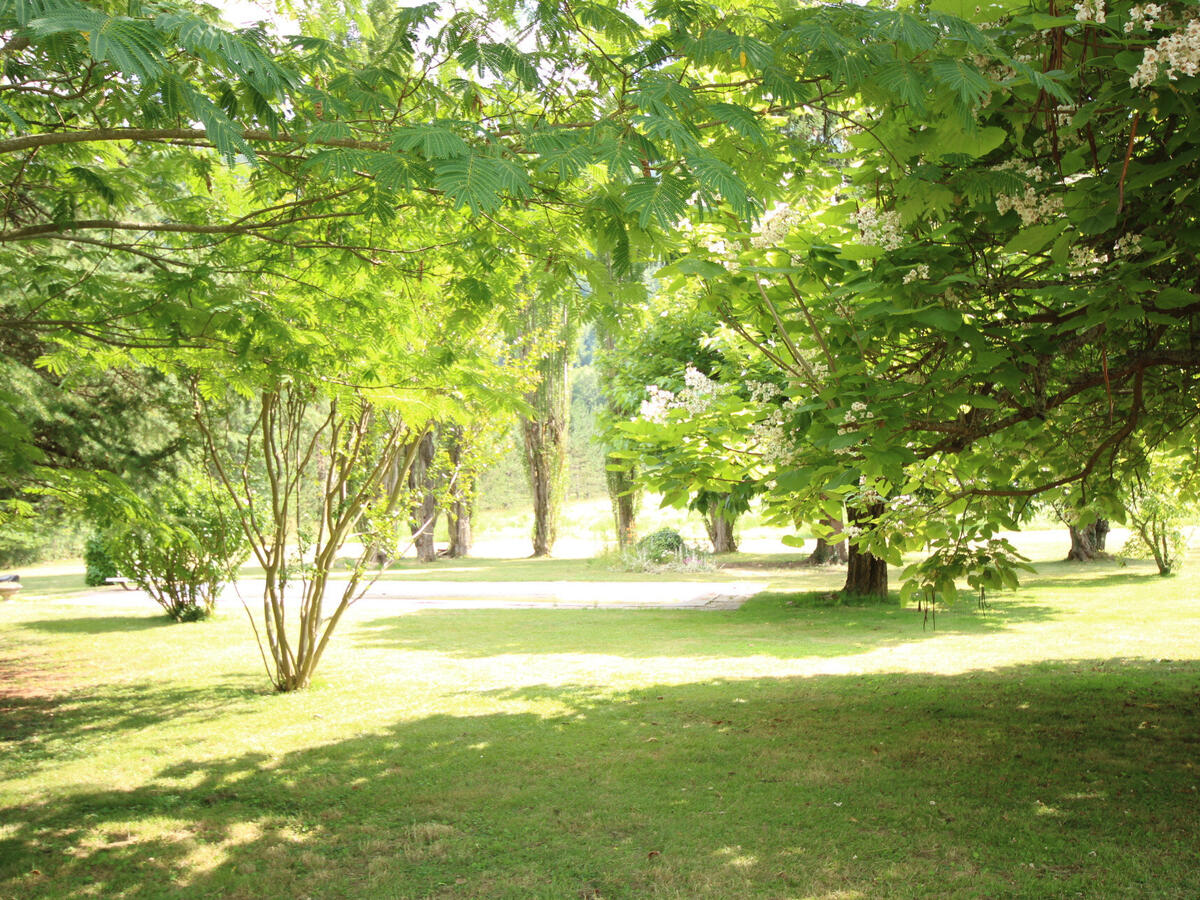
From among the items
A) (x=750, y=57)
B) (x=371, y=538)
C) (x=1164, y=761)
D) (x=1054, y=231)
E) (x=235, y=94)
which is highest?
(x=235, y=94)

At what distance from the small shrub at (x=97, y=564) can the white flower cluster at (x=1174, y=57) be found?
17.5m

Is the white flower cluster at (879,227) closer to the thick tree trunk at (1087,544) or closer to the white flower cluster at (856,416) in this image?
the white flower cluster at (856,416)

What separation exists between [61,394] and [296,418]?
12.4ft

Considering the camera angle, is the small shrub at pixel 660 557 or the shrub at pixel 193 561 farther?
the small shrub at pixel 660 557

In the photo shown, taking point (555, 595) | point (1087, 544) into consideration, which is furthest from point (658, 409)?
point (1087, 544)

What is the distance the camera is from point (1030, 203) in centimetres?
320

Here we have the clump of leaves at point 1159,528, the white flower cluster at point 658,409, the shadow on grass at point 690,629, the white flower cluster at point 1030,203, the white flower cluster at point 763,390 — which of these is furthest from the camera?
the clump of leaves at point 1159,528

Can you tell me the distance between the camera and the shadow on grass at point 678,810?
383 cm

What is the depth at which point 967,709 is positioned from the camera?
6.55m

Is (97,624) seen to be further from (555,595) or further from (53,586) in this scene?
(53,586)

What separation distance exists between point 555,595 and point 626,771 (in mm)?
10739

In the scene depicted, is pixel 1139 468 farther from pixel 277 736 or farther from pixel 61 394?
pixel 61 394

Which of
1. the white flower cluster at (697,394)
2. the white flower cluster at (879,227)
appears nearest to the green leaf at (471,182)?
the white flower cluster at (879,227)

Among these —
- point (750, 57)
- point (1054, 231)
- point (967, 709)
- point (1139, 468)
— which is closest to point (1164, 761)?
point (967, 709)
